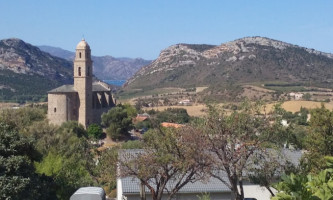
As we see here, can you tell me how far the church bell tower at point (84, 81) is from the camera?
212 ft

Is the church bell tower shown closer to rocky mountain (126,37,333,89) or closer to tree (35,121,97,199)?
tree (35,121,97,199)

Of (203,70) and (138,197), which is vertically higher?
(203,70)

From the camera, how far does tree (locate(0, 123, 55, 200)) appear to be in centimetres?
1482

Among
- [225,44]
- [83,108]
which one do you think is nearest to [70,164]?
[83,108]

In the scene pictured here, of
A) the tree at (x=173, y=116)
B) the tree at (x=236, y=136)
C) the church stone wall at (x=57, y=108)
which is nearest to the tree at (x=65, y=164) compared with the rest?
the tree at (x=236, y=136)

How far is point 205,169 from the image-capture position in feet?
56.7

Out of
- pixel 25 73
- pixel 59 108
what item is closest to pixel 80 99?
pixel 59 108

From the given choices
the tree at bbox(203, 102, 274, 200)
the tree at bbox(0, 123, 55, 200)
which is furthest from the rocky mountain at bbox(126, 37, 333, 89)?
the tree at bbox(0, 123, 55, 200)

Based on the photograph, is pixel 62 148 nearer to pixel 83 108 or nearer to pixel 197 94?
pixel 83 108

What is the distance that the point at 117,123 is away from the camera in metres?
60.1

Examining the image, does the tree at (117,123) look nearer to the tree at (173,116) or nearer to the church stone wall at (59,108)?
the church stone wall at (59,108)

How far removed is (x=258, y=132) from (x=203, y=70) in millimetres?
129227

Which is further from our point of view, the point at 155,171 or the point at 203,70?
the point at 203,70

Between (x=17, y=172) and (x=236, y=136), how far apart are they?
8.08m
